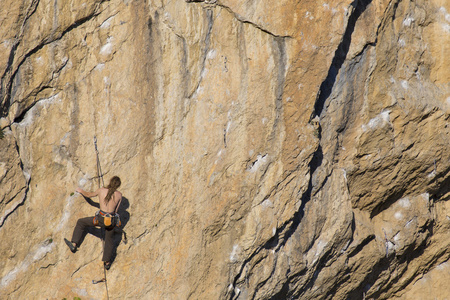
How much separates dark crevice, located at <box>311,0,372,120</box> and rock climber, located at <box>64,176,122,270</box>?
3555 mm

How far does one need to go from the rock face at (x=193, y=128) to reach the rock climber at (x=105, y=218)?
247 millimetres

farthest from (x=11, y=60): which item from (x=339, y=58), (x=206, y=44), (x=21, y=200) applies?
(x=339, y=58)

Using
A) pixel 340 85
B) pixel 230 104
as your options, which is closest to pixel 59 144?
pixel 230 104

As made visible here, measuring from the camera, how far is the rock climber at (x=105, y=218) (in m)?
7.68

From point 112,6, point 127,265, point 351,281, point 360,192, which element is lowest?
point 351,281

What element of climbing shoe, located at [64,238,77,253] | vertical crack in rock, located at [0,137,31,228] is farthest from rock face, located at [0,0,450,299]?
climbing shoe, located at [64,238,77,253]

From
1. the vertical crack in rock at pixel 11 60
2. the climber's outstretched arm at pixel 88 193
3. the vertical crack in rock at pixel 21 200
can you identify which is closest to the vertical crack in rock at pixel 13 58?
the vertical crack in rock at pixel 11 60

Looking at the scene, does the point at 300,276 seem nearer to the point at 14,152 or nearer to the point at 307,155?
the point at 307,155

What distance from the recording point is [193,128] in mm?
8258

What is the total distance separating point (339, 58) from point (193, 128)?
2.84 metres

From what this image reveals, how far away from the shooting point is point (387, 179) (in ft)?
32.3

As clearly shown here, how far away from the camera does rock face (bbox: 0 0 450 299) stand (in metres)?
7.79

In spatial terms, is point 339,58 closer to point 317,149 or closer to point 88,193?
point 317,149

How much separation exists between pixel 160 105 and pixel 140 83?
0.48 m
